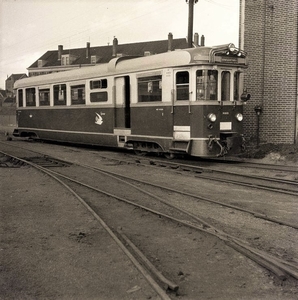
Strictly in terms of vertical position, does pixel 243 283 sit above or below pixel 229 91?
below

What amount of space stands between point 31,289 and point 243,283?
1940 mm

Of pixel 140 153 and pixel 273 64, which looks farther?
pixel 273 64

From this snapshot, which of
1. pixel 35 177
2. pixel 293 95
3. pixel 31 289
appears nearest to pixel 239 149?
pixel 293 95

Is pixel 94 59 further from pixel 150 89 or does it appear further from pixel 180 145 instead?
pixel 180 145

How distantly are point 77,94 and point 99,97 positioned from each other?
1.52 m

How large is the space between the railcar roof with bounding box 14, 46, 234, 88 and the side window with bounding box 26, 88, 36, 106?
1225 mm

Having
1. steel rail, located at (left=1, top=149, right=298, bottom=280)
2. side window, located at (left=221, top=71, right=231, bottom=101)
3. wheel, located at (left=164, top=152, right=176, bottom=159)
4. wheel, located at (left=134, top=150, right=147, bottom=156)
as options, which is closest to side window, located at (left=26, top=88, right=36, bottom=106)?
wheel, located at (left=134, top=150, right=147, bottom=156)

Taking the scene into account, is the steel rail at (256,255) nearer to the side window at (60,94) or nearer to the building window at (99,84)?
the building window at (99,84)

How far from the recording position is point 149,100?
40.0ft

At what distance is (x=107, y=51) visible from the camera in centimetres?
7456

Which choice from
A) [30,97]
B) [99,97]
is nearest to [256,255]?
[99,97]

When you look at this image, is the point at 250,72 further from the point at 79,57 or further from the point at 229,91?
the point at 79,57

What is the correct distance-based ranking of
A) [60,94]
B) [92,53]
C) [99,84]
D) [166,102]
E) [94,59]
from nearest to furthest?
[166,102]
[99,84]
[60,94]
[94,59]
[92,53]

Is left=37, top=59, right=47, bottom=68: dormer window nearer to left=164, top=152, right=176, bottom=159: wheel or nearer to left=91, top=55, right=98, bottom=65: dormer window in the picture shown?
left=91, top=55, right=98, bottom=65: dormer window
